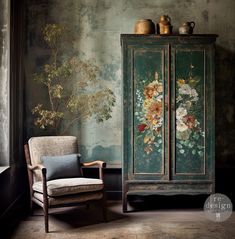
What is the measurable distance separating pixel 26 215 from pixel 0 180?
64 centimetres

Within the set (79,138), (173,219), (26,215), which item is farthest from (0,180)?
(173,219)

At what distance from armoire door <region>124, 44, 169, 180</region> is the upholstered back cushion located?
1.90 ft

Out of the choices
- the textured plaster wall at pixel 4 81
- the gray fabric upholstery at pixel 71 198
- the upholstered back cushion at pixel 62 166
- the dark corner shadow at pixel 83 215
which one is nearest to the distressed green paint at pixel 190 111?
the dark corner shadow at pixel 83 215

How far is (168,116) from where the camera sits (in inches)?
168

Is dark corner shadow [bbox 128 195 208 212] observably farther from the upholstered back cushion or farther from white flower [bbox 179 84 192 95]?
white flower [bbox 179 84 192 95]

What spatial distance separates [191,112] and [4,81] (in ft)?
6.86

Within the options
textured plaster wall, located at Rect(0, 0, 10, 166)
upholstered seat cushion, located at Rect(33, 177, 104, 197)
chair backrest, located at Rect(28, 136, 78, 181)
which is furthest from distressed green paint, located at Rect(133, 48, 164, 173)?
textured plaster wall, located at Rect(0, 0, 10, 166)

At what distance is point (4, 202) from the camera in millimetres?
3891

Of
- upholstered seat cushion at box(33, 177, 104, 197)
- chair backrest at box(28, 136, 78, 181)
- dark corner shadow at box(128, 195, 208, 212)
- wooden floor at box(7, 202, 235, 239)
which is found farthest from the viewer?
dark corner shadow at box(128, 195, 208, 212)

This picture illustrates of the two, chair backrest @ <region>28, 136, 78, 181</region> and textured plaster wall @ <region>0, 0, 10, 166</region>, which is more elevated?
textured plaster wall @ <region>0, 0, 10, 166</region>

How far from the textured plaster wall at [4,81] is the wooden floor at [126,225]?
31.2 inches

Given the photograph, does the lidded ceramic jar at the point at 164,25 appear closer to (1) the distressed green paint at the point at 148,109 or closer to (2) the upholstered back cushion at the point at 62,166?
(1) the distressed green paint at the point at 148,109

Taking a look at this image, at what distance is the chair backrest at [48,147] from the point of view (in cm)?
425

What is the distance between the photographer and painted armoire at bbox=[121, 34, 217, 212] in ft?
14.0
